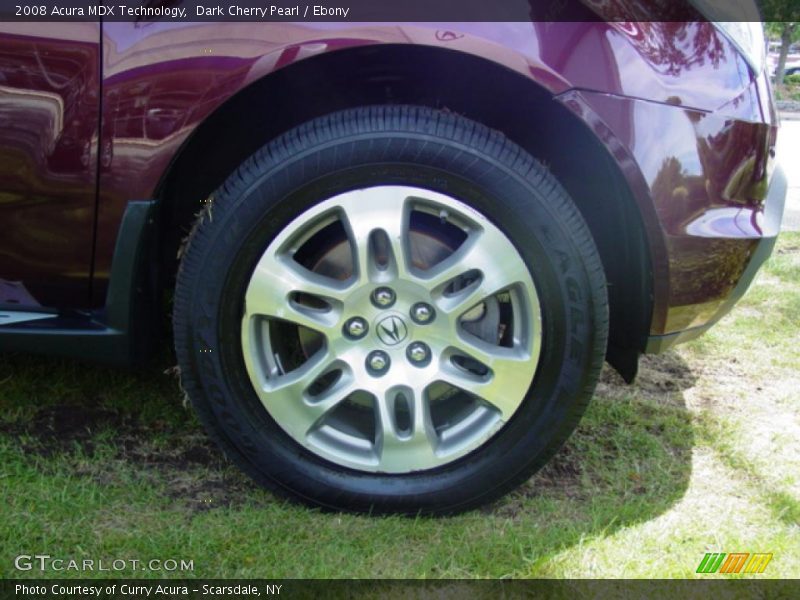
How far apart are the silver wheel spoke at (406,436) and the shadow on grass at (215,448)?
0.19 m

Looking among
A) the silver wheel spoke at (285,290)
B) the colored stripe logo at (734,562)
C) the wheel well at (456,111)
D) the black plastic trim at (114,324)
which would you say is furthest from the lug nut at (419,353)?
the colored stripe logo at (734,562)

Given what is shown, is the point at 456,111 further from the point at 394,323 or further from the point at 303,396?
the point at 303,396

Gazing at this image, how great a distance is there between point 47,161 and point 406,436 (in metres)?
1.08

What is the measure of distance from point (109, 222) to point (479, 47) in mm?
953

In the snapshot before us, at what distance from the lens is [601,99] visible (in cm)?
194

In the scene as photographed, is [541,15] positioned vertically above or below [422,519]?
above

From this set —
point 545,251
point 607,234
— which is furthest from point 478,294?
point 607,234

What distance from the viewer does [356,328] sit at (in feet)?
6.88

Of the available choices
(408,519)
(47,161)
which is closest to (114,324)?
(47,161)

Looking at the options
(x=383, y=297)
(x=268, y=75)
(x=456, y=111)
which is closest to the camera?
(x=268, y=75)

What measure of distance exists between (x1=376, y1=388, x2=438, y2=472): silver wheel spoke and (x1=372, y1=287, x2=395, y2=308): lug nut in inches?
8.7

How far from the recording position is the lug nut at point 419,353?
2107 mm

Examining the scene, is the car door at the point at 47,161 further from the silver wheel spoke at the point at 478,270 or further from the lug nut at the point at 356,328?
the silver wheel spoke at the point at 478,270

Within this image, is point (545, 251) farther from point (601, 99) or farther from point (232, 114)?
point (232, 114)
